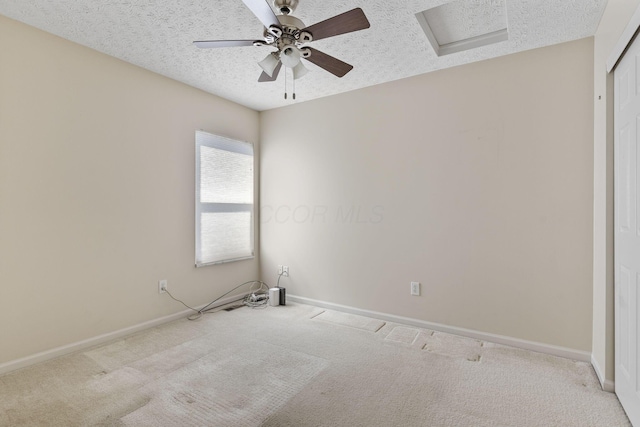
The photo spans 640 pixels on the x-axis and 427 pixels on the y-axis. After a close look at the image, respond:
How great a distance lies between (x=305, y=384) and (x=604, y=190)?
2.46 m

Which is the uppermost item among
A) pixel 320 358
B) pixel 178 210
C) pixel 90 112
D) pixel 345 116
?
pixel 345 116

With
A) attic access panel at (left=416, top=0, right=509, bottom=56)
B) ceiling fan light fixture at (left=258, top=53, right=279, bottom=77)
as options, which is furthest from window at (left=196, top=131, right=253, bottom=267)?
attic access panel at (left=416, top=0, right=509, bottom=56)

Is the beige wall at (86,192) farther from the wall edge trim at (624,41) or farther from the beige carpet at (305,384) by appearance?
the wall edge trim at (624,41)

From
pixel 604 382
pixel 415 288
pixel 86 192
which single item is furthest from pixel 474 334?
pixel 86 192

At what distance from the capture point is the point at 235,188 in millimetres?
4066

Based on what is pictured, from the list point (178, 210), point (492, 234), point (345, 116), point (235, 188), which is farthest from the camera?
point (235, 188)

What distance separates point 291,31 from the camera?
1.89m

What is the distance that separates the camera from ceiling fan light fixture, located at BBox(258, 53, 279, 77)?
2113mm

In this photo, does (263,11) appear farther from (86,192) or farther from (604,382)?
(604,382)

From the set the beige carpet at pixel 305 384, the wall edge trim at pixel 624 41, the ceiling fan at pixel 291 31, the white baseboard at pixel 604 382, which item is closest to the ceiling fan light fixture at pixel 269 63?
the ceiling fan at pixel 291 31

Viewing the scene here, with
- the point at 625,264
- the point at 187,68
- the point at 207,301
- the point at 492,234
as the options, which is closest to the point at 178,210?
the point at 207,301

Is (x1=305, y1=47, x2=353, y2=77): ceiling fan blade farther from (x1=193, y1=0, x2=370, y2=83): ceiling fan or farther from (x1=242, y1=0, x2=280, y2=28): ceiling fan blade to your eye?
(x1=242, y1=0, x2=280, y2=28): ceiling fan blade

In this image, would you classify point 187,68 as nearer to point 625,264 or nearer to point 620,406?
point 625,264

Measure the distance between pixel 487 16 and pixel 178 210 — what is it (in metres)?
3.40
